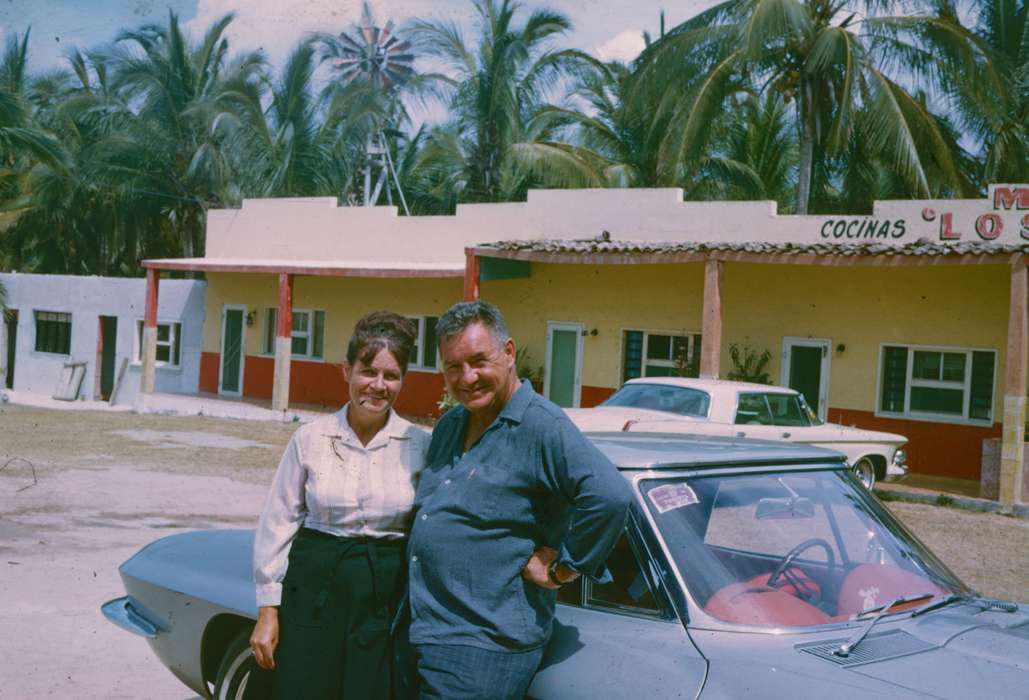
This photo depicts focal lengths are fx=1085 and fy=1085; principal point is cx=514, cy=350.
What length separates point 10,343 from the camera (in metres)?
29.0

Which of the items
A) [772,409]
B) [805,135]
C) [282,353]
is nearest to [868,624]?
[772,409]

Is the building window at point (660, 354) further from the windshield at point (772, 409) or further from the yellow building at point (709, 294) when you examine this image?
the windshield at point (772, 409)

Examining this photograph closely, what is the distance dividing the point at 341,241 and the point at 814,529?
63.6 feet

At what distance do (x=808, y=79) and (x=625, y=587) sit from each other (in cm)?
1881

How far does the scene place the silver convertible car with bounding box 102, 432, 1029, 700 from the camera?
2695 millimetres

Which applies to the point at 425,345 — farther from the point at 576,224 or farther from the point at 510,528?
the point at 510,528

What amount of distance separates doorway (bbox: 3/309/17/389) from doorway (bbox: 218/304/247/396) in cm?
753

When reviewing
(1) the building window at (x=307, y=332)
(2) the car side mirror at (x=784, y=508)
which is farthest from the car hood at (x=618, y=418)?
(1) the building window at (x=307, y=332)

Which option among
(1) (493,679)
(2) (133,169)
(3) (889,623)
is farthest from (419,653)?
(2) (133,169)

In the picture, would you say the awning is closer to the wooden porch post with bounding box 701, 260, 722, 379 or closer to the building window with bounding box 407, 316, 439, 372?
the building window with bounding box 407, 316, 439, 372

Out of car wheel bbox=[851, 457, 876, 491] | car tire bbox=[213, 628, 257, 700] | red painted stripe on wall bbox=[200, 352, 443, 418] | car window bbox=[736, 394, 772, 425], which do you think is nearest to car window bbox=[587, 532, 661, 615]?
car tire bbox=[213, 628, 257, 700]

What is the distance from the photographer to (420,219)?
68.5 feet

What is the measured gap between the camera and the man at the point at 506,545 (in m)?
2.68

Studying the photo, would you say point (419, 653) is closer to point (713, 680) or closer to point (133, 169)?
point (713, 680)
